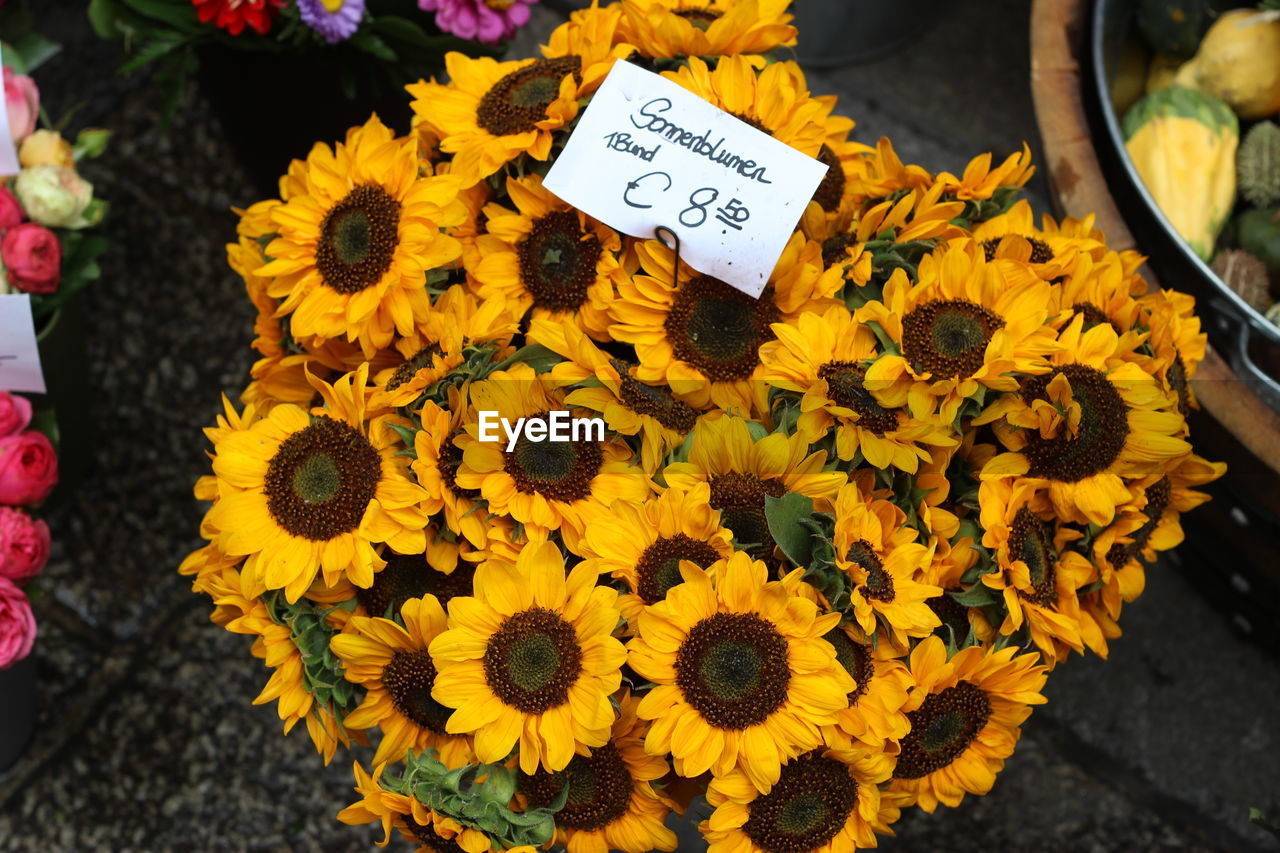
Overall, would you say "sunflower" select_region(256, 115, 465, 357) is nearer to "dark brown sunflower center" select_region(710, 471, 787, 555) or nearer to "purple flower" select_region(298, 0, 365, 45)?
Result: "dark brown sunflower center" select_region(710, 471, 787, 555)

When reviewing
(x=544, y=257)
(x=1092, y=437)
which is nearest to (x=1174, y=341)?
(x=1092, y=437)

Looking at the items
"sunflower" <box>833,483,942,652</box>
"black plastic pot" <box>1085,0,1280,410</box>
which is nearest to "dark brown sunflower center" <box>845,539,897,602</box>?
"sunflower" <box>833,483,942,652</box>

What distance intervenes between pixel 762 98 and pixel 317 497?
1.94 feet

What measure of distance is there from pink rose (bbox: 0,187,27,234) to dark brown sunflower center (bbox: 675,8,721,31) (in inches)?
37.7

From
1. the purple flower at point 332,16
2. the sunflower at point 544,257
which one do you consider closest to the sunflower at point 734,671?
the sunflower at point 544,257

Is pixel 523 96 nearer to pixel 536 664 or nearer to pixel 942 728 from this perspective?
pixel 536 664

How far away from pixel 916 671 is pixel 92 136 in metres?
1.46

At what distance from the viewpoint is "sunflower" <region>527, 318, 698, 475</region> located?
111 centimetres

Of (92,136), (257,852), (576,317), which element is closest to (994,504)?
(576,317)

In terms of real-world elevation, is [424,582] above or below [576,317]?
below

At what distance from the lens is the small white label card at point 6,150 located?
1.57m

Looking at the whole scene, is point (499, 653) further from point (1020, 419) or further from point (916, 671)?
point (1020, 419)

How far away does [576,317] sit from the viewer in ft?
3.99

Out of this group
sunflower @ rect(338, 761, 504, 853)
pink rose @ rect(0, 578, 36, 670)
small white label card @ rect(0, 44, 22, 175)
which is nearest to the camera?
sunflower @ rect(338, 761, 504, 853)
